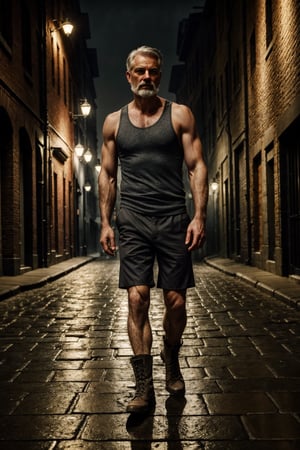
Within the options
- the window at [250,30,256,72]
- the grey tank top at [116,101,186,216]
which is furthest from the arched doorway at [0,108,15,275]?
the grey tank top at [116,101,186,216]

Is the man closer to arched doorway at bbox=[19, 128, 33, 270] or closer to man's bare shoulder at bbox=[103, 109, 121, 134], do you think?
man's bare shoulder at bbox=[103, 109, 121, 134]

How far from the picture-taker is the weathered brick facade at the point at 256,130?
41.2 feet

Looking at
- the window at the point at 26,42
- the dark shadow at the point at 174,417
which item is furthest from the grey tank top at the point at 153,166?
the window at the point at 26,42

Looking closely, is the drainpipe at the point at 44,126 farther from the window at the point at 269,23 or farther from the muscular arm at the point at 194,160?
the muscular arm at the point at 194,160

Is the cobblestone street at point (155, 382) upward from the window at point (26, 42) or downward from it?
downward

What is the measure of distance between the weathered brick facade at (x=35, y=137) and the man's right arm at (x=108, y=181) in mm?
10038

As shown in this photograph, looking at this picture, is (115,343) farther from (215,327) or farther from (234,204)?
(234,204)

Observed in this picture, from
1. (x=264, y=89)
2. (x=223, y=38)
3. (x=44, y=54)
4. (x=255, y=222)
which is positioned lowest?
(x=255, y=222)

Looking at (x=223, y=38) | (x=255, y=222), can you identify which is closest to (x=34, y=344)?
(x=255, y=222)

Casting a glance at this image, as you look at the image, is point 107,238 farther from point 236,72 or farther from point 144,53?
point 236,72

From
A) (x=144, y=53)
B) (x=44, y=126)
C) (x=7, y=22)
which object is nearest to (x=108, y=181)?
(x=144, y=53)

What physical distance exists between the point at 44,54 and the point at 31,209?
5.54 meters

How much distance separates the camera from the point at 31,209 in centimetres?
1733

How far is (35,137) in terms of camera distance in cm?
1783
